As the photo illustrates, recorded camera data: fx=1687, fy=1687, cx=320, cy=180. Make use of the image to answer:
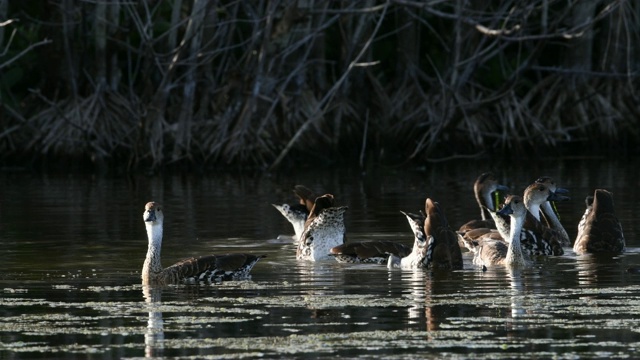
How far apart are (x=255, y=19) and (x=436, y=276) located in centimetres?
1530

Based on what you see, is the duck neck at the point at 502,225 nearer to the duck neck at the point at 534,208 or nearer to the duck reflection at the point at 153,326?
the duck neck at the point at 534,208

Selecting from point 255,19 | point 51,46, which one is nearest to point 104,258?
point 255,19

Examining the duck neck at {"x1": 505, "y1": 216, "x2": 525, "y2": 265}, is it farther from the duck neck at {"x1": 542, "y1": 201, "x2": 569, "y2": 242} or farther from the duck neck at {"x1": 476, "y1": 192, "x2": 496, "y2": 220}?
the duck neck at {"x1": 476, "y1": 192, "x2": 496, "y2": 220}

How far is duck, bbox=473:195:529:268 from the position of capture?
1496cm

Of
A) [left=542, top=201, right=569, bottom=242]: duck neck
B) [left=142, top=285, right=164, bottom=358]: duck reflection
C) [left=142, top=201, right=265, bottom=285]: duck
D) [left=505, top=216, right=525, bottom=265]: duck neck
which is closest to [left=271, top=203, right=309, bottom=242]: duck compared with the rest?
[left=542, top=201, right=569, bottom=242]: duck neck

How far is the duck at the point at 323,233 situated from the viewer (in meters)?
16.0

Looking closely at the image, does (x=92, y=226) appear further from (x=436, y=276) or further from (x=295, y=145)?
(x=295, y=145)

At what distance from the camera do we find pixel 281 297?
12.6 m

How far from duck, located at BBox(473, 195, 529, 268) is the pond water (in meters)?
0.17

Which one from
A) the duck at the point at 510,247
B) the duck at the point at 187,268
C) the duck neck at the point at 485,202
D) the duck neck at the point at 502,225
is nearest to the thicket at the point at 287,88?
the duck neck at the point at 485,202

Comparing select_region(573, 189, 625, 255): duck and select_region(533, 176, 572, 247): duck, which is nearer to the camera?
select_region(573, 189, 625, 255): duck

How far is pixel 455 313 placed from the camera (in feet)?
37.6

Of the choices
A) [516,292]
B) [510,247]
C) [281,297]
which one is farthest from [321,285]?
[510,247]

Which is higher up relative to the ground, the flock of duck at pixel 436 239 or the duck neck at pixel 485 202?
the duck neck at pixel 485 202
